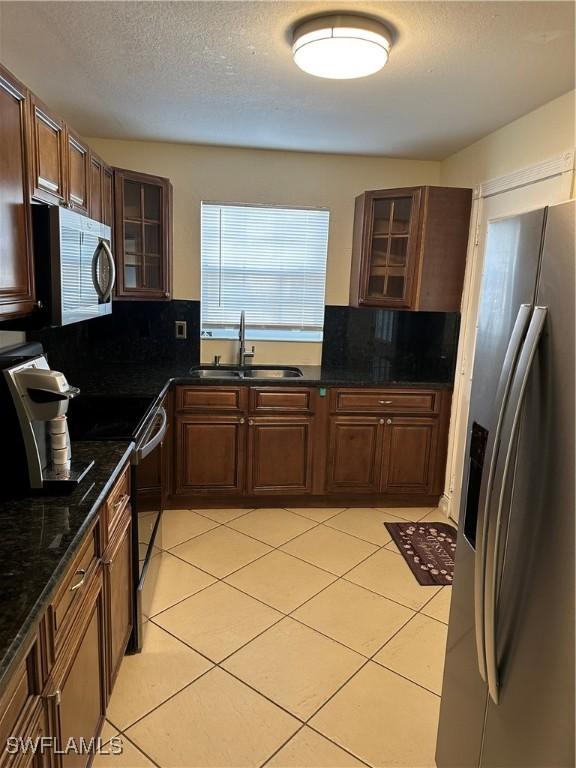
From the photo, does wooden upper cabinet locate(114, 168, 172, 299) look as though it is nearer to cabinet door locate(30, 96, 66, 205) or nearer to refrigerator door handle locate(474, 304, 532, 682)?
cabinet door locate(30, 96, 66, 205)

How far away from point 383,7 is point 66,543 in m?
1.95

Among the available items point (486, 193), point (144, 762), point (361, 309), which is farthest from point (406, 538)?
point (486, 193)

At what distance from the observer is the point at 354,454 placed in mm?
3561

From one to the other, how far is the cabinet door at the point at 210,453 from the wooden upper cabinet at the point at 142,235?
91cm

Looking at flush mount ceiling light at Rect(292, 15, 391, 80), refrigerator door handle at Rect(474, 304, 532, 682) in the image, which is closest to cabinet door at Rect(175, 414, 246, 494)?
flush mount ceiling light at Rect(292, 15, 391, 80)

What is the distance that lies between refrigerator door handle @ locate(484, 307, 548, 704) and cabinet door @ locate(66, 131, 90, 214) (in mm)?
1954

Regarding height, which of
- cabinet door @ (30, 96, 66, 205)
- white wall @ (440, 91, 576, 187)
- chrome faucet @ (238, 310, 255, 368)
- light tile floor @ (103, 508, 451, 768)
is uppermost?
white wall @ (440, 91, 576, 187)

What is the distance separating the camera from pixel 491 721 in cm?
133

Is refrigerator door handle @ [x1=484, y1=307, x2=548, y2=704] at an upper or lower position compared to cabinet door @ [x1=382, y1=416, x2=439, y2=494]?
upper

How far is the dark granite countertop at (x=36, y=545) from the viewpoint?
3.31ft

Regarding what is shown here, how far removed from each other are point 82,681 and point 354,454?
2.39 m

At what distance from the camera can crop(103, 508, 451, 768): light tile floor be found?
1760 mm

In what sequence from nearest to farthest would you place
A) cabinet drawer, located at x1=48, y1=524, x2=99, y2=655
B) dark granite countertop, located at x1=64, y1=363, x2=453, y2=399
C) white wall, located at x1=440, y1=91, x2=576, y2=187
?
cabinet drawer, located at x1=48, y1=524, x2=99, y2=655
white wall, located at x1=440, y1=91, x2=576, y2=187
dark granite countertop, located at x1=64, y1=363, x2=453, y2=399

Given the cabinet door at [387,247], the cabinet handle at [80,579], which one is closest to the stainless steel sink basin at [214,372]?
the cabinet door at [387,247]
